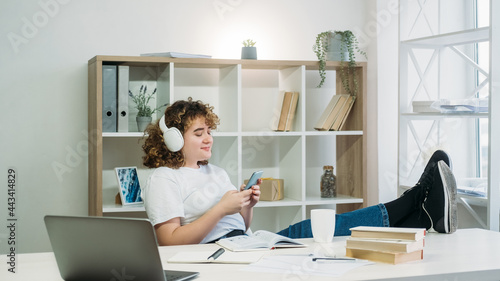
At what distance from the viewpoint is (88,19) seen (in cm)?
330

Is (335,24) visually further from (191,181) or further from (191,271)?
(191,271)

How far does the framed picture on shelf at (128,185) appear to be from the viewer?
3.12m

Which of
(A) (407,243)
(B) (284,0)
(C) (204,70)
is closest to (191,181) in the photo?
(A) (407,243)

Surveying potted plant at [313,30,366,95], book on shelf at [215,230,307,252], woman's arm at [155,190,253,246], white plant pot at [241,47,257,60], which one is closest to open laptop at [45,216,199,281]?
book on shelf at [215,230,307,252]

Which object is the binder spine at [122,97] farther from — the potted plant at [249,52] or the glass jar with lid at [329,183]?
the glass jar with lid at [329,183]

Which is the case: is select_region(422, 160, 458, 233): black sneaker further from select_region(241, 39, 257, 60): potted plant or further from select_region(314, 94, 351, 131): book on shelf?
select_region(241, 39, 257, 60): potted plant

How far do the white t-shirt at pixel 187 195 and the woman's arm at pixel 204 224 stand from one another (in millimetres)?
59

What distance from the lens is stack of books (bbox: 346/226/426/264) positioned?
161cm

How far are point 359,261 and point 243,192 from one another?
25.7 inches

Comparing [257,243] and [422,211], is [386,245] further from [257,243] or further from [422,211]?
[422,211]

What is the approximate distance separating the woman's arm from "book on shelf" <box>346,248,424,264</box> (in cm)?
58

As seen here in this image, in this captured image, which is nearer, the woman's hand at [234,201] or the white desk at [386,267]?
the white desk at [386,267]

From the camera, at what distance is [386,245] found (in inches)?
64.2

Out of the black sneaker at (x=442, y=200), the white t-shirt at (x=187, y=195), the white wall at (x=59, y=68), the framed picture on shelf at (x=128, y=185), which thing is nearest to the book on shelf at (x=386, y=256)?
the black sneaker at (x=442, y=200)
